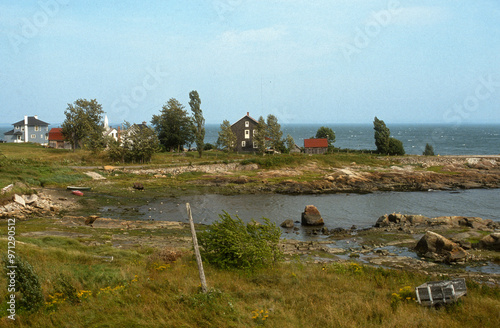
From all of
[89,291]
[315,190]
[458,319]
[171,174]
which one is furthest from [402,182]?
[89,291]

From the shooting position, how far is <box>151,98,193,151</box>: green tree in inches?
2928

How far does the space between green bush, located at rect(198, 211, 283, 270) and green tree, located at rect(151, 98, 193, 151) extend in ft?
193

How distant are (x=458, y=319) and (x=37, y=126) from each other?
100521 mm

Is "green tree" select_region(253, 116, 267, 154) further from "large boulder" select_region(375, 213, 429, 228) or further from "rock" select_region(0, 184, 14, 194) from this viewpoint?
"rock" select_region(0, 184, 14, 194)

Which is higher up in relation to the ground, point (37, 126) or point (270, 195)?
point (37, 126)

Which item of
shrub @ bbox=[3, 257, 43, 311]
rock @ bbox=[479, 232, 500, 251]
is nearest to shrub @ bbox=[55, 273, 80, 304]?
shrub @ bbox=[3, 257, 43, 311]

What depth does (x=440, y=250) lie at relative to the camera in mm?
22922

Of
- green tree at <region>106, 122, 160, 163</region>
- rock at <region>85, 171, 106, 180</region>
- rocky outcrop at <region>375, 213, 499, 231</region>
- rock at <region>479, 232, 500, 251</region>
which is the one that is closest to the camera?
rock at <region>479, 232, 500, 251</region>

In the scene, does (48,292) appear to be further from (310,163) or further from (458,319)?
(310,163)

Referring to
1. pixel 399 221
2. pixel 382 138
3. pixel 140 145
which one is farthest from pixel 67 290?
pixel 382 138

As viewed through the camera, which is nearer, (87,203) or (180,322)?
(180,322)

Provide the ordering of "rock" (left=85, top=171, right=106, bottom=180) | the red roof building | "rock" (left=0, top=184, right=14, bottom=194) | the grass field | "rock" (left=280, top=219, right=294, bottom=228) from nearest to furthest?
the grass field < "rock" (left=280, top=219, right=294, bottom=228) < "rock" (left=0, top=184, right=14, bottom=194) < "rock" (left=85, top=171, right=106, bottom=180) < the red roof building

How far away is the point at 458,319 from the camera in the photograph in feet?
35.5

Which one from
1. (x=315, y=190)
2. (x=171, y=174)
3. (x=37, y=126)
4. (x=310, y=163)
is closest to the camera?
(x=315, y=190)
